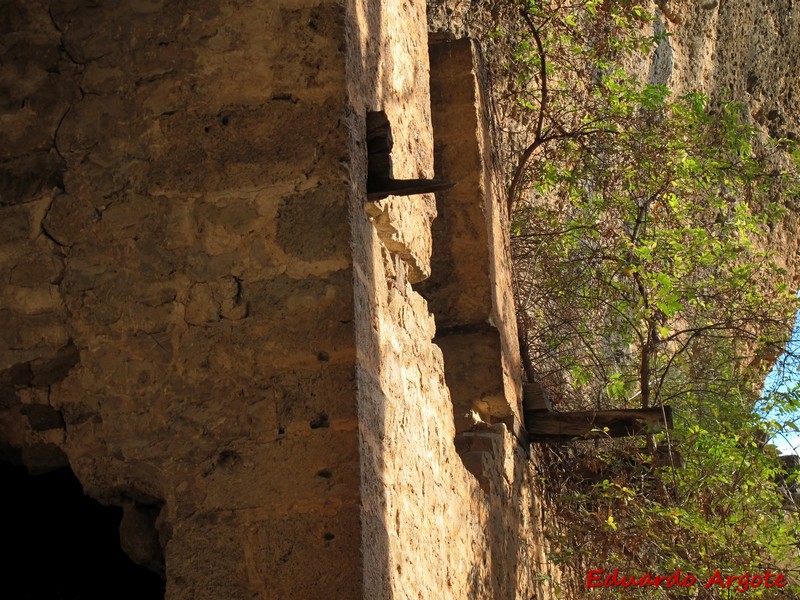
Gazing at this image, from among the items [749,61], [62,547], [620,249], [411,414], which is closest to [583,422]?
[620,249]

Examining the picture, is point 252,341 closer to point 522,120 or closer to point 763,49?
point 522,120

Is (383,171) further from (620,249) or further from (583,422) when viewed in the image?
(620,249)

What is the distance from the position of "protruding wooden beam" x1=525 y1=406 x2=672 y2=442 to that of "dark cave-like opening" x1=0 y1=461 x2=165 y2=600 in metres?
2.31

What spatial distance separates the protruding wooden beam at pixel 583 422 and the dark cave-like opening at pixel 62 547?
2.31 metres

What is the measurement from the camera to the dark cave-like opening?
3.74 m

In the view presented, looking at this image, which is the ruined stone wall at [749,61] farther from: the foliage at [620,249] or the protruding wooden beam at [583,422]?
the protruding wooden beam at [583,422]

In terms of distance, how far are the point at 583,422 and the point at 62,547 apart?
8.93ft

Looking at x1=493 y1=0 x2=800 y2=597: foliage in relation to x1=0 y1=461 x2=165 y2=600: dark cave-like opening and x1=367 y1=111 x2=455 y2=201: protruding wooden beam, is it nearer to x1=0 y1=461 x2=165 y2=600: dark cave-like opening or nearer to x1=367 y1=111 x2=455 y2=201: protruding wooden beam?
x1=0 y1=461 x2=165 y2=600: dark cave-like opening

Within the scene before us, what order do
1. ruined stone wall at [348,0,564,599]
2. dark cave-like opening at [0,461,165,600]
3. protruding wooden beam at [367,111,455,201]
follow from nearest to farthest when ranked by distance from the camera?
ruined stone wall at [348,0,564,599] → protruding wooden beam at [367,111,455,201] → dark cave-like opening at [0,461,165,600]

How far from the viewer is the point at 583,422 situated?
5.53m

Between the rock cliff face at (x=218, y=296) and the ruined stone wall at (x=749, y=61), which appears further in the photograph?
the ruined stone wall at (x=749, y=61)

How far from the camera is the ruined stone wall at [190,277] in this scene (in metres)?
2.67

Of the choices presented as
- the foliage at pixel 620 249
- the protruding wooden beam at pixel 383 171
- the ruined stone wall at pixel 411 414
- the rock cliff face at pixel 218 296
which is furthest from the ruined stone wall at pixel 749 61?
the rock cliff face at pixel 218 296

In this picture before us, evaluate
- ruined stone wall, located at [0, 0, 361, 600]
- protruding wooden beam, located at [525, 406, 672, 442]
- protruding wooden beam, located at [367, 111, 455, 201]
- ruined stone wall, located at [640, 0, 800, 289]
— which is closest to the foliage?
protruding wooden beam, located at [525, 406, 672, 442]
